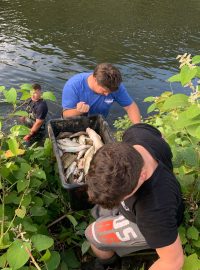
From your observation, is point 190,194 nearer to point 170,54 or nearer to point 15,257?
point 15,257

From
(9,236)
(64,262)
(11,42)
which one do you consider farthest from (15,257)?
(11,42)

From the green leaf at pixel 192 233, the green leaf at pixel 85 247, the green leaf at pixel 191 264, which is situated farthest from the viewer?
the green leaf at pixel 85 247

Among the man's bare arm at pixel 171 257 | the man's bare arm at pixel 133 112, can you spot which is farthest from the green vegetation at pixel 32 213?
the man's bare arm at pixel 133 112

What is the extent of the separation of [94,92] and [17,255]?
119 inches

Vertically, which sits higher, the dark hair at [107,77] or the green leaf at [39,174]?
the dark hair at [107,77]

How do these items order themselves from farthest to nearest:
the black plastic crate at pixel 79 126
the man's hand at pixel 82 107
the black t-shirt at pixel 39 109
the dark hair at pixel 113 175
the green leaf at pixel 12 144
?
the black t-shirt at pixel 39 109 < the man's hand at pixel 82 107 < the black plastic crate at pixel 79 126 < the green leaf at pixel 12 144 < the dark hair at pixel 113 175

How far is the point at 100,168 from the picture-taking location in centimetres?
229

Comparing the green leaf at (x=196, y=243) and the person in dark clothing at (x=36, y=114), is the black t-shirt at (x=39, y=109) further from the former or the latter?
the green leaf at (x=196, y=243)

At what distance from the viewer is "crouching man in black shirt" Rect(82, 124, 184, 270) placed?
2260mm

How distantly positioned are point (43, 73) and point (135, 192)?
10.2 meters

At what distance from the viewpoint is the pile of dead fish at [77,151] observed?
355 cm

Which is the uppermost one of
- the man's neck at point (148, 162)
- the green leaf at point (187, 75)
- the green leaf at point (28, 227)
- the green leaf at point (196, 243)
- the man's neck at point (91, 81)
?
the green leaf at point (187, 75)

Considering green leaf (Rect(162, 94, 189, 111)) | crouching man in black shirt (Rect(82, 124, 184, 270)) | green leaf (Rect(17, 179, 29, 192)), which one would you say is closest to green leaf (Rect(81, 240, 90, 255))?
crouching man in black shirt (Rect(82, 124, 184, 270))

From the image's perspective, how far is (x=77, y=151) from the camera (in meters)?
3.86
